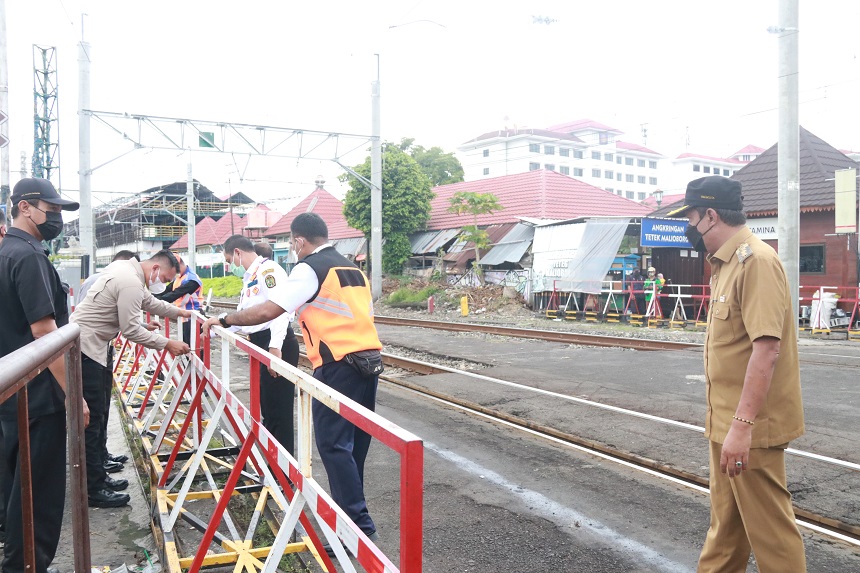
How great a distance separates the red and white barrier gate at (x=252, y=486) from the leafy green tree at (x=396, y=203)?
25.6 metres

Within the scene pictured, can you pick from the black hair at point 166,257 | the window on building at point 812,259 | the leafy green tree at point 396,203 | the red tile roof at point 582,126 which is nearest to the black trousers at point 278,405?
the black hair at point 166,257

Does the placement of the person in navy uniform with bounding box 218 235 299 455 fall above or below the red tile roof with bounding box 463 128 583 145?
below

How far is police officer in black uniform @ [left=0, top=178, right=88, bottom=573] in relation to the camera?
3.38 meters

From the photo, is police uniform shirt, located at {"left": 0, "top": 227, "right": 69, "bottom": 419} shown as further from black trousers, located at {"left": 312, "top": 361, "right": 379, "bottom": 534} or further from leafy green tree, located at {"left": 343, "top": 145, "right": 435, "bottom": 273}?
leafy green tree, located at {"left": 343, "top": 145, "right": 435, "bottom": 273}

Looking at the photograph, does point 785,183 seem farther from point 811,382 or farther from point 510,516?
point 510,516

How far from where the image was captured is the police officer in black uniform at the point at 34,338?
338 centimetres

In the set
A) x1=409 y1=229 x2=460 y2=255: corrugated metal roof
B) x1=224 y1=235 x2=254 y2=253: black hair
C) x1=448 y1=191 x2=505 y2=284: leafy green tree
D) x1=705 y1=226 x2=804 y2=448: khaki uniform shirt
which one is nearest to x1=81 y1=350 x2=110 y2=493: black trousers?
x1=224 y1=235 x2=254 y2=253: black hair

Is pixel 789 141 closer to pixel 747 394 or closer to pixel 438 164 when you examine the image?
pixel 747 394

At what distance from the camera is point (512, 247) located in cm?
2797

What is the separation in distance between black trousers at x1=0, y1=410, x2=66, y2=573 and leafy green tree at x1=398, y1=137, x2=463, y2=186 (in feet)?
175

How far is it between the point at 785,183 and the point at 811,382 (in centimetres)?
364

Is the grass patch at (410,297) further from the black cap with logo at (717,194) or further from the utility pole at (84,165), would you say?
the black cap with logo at (717,194)

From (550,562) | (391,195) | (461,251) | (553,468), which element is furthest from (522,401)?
(391,195)

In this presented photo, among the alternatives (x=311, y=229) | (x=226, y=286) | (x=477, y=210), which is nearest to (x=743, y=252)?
(x=311, y=229)
